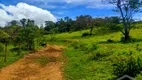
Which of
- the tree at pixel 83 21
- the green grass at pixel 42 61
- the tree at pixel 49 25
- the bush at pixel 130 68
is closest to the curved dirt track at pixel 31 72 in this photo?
the green grass at pixel 42 61

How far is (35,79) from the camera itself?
76.2 feet

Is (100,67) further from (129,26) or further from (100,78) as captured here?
(129,26)

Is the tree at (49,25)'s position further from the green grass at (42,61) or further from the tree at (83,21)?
the green grass at (42,61)

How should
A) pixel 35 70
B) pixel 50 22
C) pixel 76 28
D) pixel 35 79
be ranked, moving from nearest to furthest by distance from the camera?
pixel 35 79 < pixel 35 70 < pixel 76 28 < pixel 50 22

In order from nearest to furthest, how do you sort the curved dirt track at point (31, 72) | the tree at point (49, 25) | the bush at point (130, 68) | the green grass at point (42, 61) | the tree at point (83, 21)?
the bush at point (130, 68)
the curved dirt track at point (31, 72)
the green grass at point (42, 61)
the tree at point (83, 21)
the tree at point (49, 25)

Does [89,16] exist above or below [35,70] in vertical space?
above

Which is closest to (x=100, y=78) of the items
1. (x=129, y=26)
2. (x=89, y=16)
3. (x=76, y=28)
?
(x=129, y=26)

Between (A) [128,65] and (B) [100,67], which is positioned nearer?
(A) [128,65]

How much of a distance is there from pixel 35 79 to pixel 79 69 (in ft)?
15.7

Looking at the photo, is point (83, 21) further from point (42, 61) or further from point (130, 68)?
point (130, 68)

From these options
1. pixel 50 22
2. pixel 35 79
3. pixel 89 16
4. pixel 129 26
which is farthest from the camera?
pixel 50 22

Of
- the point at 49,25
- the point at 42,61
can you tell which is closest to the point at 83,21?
the point at 49,25

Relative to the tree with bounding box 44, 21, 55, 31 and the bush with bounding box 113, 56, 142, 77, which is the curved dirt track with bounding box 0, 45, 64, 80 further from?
the tree with bounding box 44, 21, 55, 31

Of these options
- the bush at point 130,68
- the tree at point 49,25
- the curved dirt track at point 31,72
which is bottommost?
the curved dirt track at point 31,72
